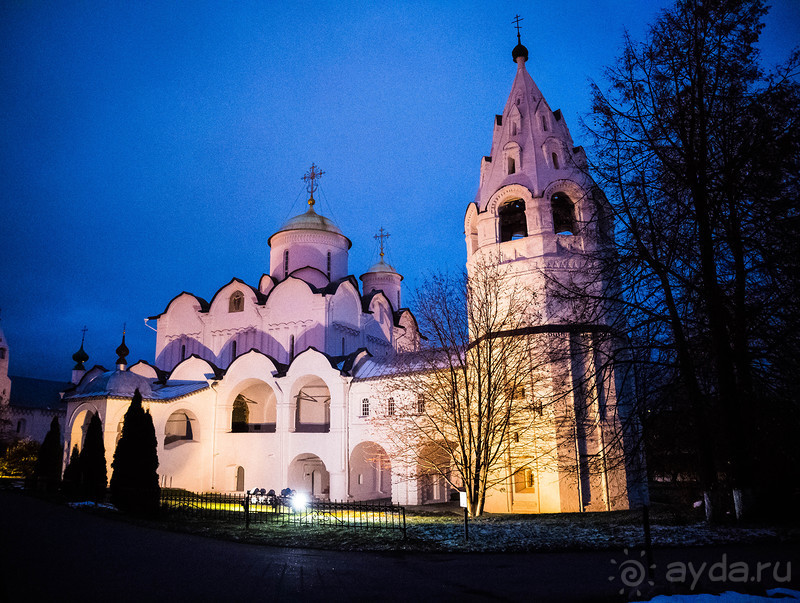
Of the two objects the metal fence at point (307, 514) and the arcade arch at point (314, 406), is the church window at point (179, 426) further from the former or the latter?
the metal fence at point (307, 514)

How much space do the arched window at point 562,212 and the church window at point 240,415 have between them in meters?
→ 17.1

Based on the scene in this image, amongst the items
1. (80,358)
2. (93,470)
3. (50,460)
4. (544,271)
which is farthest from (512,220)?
(80,358)

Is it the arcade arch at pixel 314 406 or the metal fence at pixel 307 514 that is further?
the arcade arch at pixel 314 406

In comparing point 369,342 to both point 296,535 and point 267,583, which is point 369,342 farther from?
point 267,583

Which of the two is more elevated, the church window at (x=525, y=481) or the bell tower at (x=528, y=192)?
the bell tower at (x=528, y=192)

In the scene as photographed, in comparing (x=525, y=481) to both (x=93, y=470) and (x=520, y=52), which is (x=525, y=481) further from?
(x=520, y=52)

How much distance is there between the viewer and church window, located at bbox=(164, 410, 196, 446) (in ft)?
84.8

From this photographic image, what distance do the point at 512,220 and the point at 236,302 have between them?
16.5 metres

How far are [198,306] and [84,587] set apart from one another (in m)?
25.0

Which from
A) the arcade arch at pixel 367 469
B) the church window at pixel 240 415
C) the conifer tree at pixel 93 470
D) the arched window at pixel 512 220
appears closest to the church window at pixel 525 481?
the arcade arch at pixel 367 469

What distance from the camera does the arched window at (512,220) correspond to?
19297mm

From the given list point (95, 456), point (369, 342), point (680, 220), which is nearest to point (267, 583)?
point (680, 220)

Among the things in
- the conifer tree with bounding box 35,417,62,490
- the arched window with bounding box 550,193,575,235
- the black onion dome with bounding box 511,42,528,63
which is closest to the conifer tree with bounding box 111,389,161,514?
the conifer tree with bounding box 35,417,62,490

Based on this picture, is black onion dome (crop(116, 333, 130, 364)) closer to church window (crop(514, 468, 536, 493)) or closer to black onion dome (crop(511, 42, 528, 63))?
church window (crop(514, 468, 536, 493))
